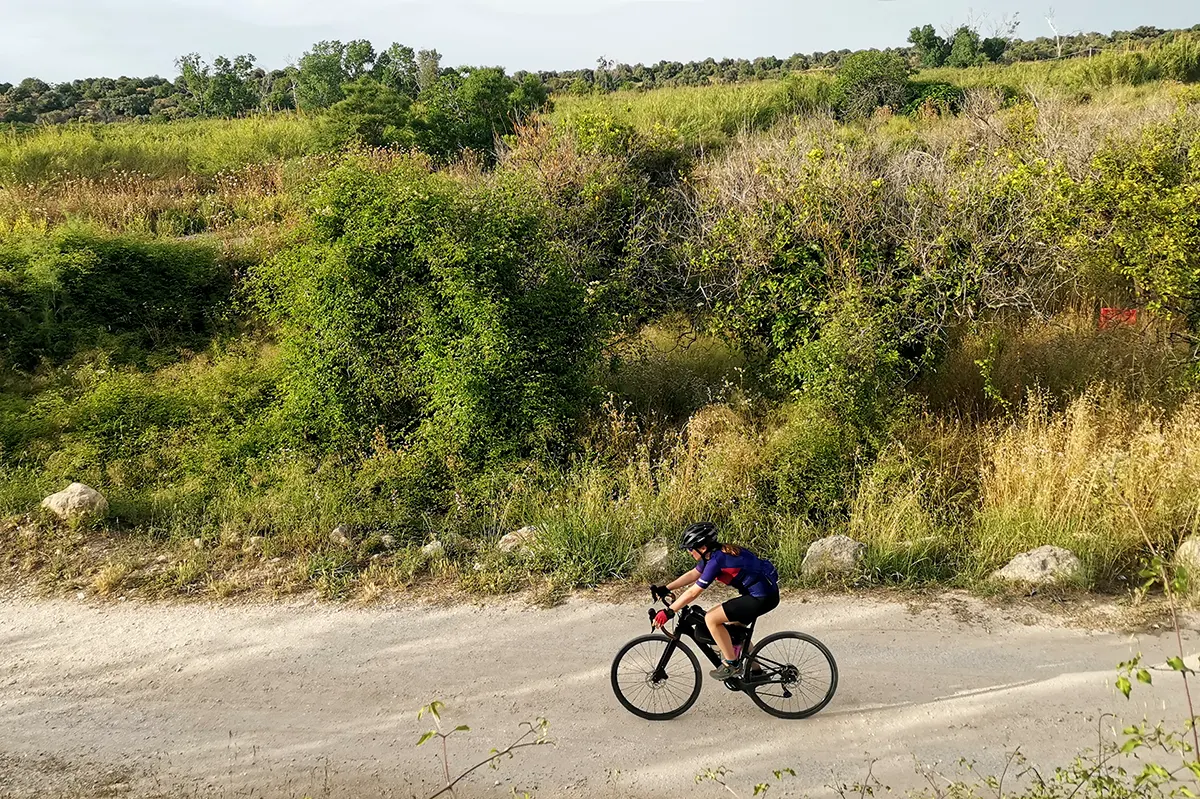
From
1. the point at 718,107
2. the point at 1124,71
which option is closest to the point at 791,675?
the point at 718,107

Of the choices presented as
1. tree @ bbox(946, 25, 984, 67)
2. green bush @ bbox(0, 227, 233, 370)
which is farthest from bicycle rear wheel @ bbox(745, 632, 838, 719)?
tree @ bbox(946, 25, 984, 67)

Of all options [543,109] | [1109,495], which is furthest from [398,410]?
[543,109]

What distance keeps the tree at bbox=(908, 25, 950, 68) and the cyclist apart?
45952mm

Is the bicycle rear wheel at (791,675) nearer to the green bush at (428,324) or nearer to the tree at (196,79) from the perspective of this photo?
the green bush at (428,324)

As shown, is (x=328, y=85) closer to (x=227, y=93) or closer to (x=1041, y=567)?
(x=227, y=93)

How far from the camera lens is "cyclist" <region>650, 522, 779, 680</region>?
17.0ft

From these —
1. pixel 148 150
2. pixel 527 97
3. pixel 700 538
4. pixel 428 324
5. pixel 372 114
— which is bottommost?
pixel 700 538

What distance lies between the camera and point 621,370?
1089 cm

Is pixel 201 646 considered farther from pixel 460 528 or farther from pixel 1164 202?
pixel 1164 202

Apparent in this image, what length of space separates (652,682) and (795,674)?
94cm

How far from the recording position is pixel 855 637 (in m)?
6.21

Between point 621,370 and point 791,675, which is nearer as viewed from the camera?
point 791,675

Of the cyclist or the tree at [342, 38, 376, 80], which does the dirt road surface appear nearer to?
the cyclist

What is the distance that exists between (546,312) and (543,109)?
13801 mm
